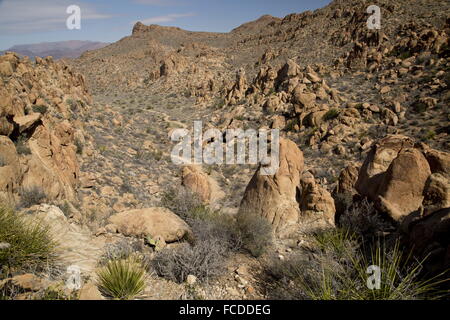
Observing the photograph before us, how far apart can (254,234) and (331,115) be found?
12.9 m

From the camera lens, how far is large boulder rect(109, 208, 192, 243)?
4938 millimetres

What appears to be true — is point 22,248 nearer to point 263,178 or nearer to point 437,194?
point 263,178

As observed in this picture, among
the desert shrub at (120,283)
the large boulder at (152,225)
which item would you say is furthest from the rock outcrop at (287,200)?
the desert shrub at (120,283)

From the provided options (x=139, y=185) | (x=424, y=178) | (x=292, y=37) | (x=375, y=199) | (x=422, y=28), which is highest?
(x=292, y=37)

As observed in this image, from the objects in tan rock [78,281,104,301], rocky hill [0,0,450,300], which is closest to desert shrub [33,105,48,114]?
rocky hill [0,0,450,300]

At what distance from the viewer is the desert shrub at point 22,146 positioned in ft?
21.2

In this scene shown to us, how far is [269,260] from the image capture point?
15.4ft

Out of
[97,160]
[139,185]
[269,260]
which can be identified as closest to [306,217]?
[269,260]

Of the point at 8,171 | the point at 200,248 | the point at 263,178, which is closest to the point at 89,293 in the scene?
the point at 200,248

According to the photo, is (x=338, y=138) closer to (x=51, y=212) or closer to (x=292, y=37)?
(x=51, y=212)

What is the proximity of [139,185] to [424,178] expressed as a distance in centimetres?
988

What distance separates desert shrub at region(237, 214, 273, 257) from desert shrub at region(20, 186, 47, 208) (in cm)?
440

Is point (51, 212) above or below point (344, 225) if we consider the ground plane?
above

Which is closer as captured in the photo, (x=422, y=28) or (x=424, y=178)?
(x=424, y=178)
